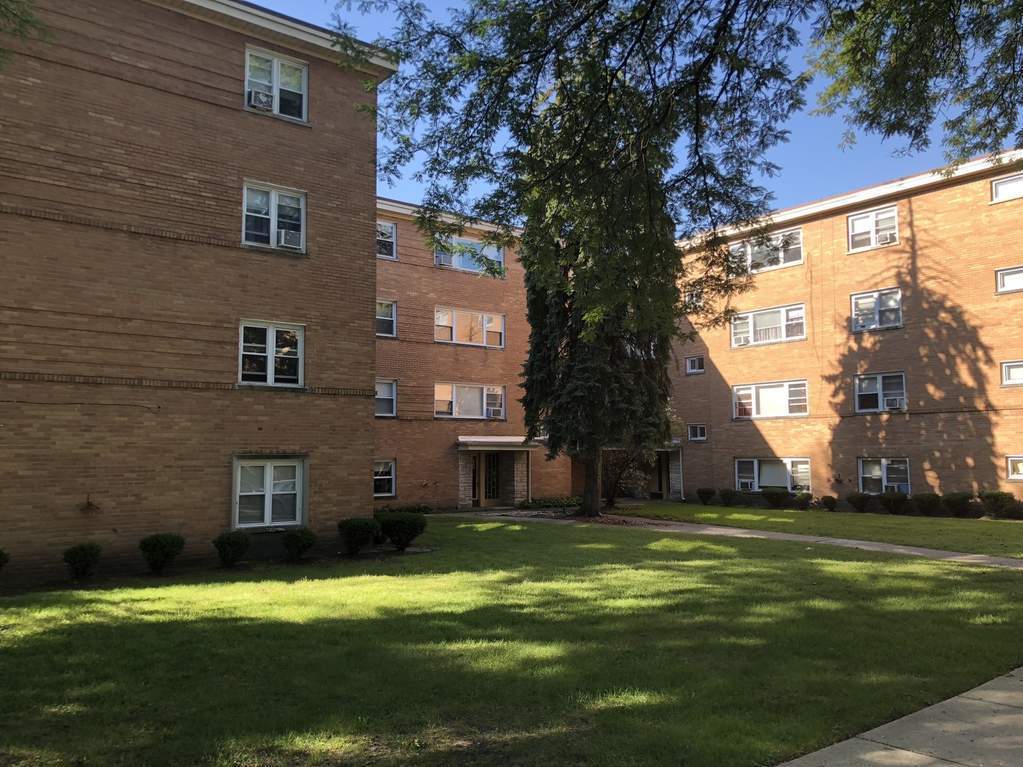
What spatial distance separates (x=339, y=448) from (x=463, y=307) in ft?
45.9

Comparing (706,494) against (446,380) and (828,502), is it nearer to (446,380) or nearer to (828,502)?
(828,502)

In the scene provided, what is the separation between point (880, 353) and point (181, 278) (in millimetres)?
22513

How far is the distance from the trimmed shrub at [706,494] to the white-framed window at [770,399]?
3.24 metres

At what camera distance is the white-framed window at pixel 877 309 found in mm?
25562

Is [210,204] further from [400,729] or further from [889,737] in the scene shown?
[889,737]

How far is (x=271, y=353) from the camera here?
14.8 metres

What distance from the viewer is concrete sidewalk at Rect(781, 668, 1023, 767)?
4.16 meters

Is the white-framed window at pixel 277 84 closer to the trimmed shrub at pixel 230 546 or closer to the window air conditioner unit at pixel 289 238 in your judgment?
the window air conditioner unit at pixel 289 238

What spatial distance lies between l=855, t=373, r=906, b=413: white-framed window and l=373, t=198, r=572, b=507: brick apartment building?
1182cm

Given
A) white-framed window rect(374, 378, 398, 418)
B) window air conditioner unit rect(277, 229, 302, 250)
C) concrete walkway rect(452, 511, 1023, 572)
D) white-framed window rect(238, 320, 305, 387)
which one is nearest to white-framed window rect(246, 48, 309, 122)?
window air conditioner unit rect(277, 229, 302, 250)

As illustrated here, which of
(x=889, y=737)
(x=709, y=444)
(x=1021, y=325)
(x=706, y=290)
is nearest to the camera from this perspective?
(x=889, y=737)

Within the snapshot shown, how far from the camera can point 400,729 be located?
478 centimetres

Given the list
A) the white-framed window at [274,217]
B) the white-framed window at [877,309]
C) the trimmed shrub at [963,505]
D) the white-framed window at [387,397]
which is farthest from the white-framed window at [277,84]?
the trimmed shrub at [963,505]

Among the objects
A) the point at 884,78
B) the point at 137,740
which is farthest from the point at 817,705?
the point at 884,78
